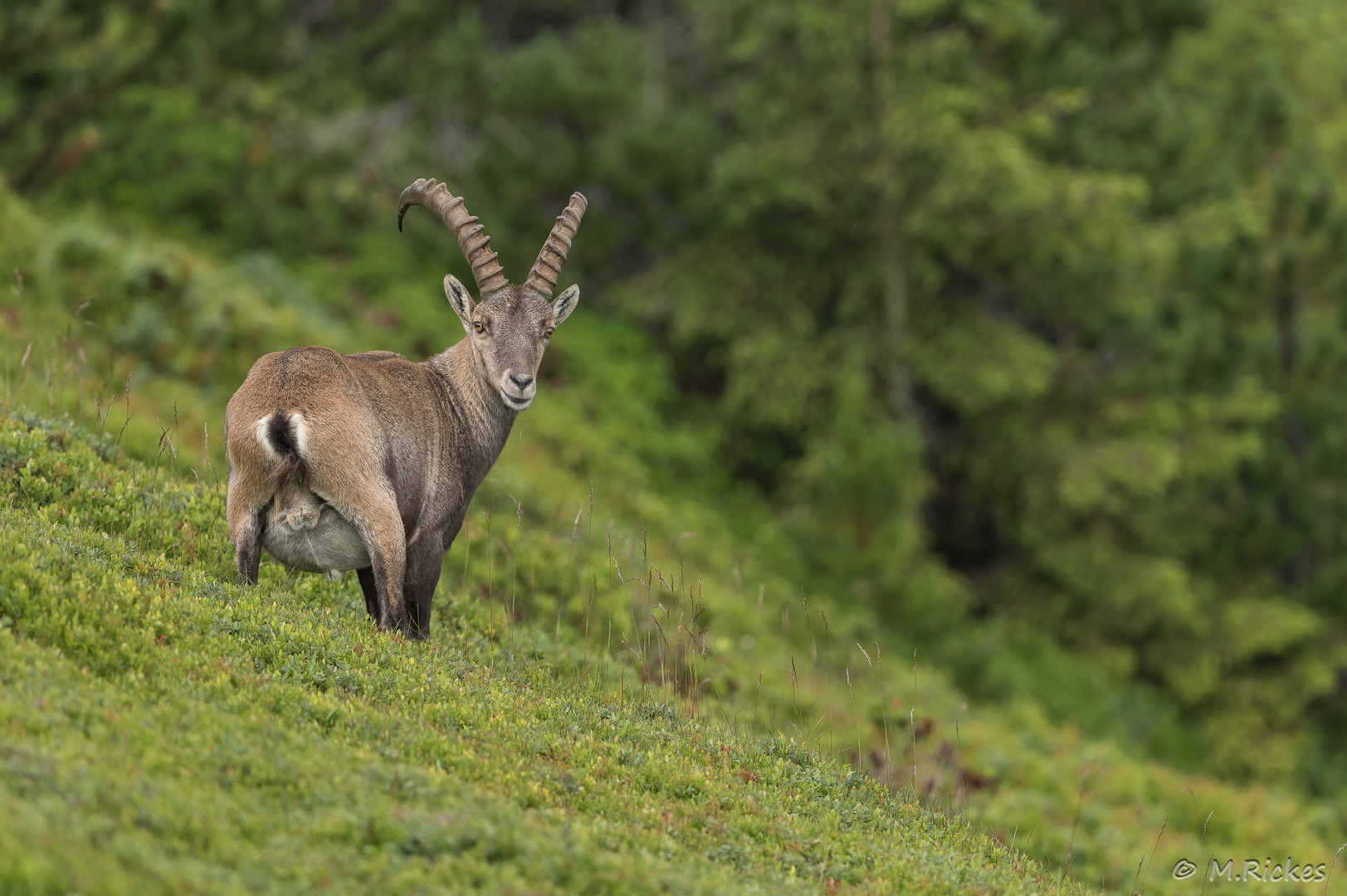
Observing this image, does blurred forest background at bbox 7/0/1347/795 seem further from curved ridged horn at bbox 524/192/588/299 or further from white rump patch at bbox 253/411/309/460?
white rump patch at bbox 253/411/309/460

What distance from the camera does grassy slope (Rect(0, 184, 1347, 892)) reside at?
869 cm

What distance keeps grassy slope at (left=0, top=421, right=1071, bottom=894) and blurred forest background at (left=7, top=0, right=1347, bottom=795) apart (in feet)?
37.8

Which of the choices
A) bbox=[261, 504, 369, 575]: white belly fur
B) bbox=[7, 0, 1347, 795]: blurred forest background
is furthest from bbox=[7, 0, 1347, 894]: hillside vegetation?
bbox=[261, 504, 369, 575]: white belly fur

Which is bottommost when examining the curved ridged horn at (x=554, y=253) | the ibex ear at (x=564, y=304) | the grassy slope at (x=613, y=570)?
the grassy slope at (x=613, y=570)

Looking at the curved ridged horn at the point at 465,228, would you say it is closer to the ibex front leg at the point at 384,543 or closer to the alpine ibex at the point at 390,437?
the alpine ibex at the point at 390,437

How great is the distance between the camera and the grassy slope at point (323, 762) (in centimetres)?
499

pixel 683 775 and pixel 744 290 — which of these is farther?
pixel 744 290

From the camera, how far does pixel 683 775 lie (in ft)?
23.1

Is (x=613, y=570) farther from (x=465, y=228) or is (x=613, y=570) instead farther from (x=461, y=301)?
(x=465, y=228)

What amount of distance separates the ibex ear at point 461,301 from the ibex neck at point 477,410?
0.19 meters

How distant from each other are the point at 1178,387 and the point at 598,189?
38.8ft

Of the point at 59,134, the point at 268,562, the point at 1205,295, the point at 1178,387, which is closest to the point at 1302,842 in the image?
the point at 1178,387

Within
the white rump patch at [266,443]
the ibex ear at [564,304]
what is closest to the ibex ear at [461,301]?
the ibex ear at [564,304]

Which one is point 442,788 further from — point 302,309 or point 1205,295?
point 1205,295
